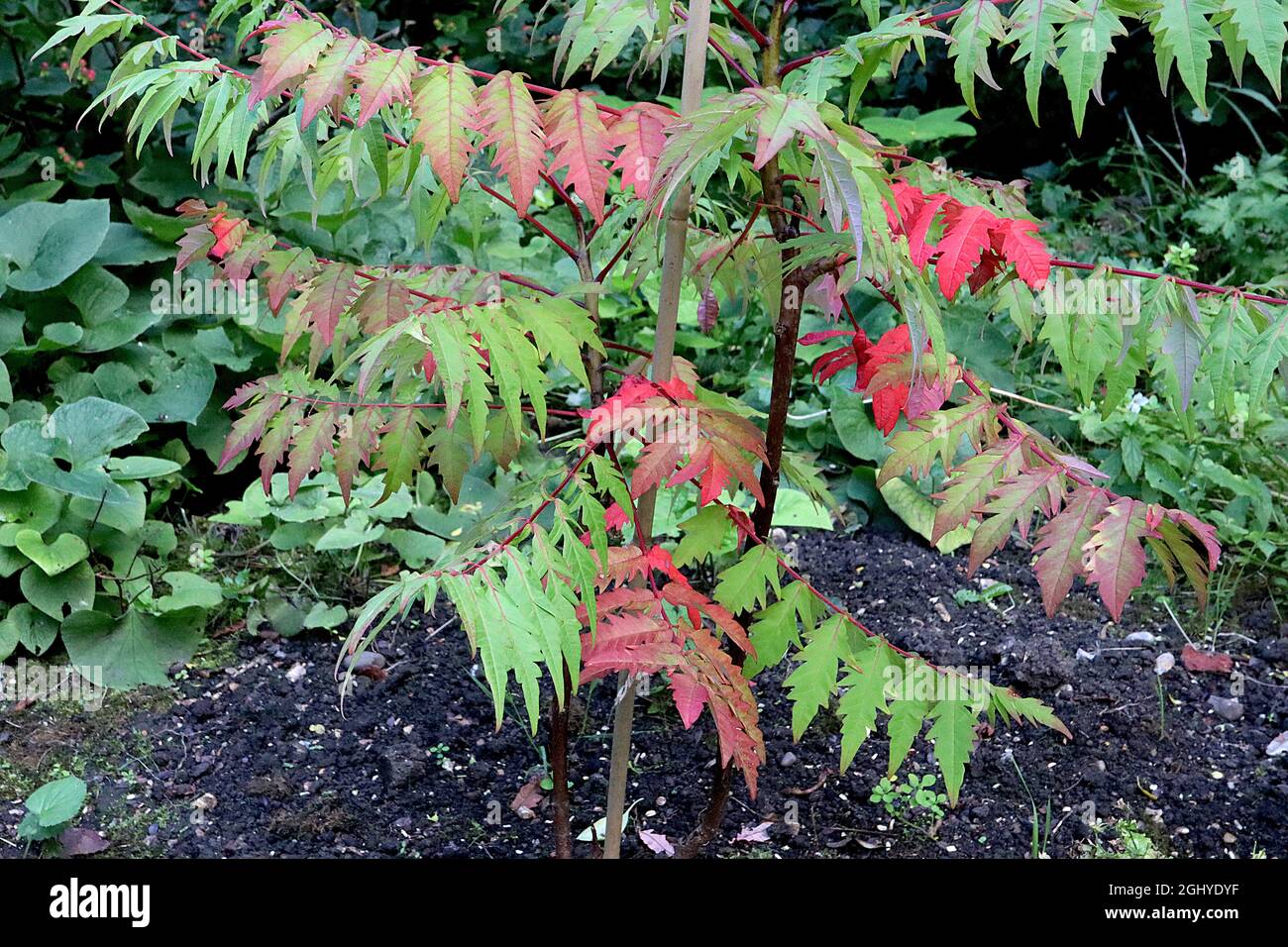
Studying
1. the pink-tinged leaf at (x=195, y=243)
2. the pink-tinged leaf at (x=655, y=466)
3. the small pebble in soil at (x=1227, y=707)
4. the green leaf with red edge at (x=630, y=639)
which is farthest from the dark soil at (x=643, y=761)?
the pink-tinged leaf at (x=195, y=243)

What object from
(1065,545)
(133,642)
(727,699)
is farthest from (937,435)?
(133,642)

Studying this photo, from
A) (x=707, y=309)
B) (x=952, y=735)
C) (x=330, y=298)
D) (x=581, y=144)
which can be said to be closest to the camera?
(x=581, y=144)

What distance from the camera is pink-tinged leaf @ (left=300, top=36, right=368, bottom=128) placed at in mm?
1490

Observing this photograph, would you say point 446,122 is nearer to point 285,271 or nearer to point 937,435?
point 285,271

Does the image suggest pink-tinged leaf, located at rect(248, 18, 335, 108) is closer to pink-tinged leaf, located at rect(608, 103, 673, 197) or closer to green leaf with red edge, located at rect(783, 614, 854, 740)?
pink-tinged leaf, located at rect(608, 103, 673, 197)

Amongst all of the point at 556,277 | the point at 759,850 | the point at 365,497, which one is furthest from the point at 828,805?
the point at 556,277

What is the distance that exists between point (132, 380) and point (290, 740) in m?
1.55

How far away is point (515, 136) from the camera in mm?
1578

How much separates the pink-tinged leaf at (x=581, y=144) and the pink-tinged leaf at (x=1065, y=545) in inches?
31.0

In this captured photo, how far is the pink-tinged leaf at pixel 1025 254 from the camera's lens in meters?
1.70

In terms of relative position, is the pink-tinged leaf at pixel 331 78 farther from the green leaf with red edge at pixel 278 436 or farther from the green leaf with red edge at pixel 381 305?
the green leaf with red edge at pixel 278 436

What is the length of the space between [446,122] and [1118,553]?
1.08 m

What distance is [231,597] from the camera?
10.6 feet
